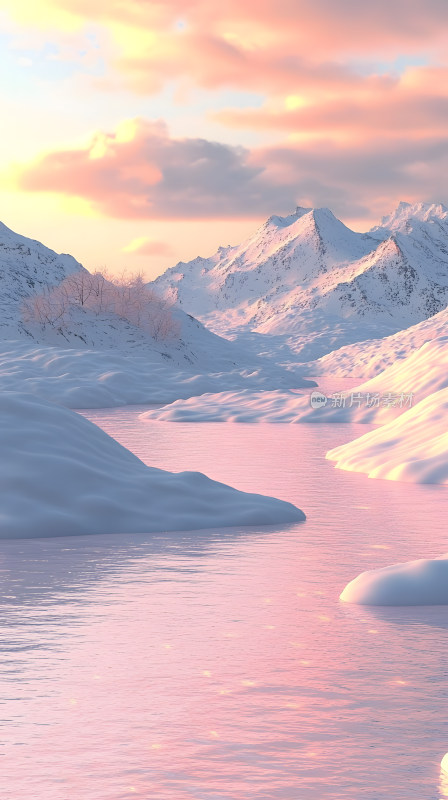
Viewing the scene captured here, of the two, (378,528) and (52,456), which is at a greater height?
(52,456)

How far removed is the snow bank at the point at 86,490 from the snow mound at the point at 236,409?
16.7 m

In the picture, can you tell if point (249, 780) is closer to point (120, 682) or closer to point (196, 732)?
point (196, 732)

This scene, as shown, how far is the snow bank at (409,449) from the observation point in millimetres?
14820

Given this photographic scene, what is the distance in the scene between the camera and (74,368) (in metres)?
43.9

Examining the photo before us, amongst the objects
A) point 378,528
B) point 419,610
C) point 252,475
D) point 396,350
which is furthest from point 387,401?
point 396,350

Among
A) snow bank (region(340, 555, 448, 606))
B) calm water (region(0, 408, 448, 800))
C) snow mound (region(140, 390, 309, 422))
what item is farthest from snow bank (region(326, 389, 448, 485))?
snow mound (region(140, 390, 309, 422))

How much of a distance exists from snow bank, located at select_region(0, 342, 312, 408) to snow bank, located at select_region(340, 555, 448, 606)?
89.6ft

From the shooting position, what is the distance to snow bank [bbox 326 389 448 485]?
14820 millimetres

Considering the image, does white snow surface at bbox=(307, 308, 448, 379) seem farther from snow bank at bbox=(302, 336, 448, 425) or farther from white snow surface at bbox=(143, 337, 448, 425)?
snow bank at bbox=(302, 336, 448, 425)

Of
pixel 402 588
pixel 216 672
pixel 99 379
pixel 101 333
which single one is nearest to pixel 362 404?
pixel 99 379

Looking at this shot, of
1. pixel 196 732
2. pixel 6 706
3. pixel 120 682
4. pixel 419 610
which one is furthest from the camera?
pixel 419 610

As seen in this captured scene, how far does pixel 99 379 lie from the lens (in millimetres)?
→ 41062

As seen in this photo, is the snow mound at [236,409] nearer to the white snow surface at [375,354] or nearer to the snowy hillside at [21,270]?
the white snow surface at [375,354]

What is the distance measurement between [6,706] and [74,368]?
39168 millimetres
